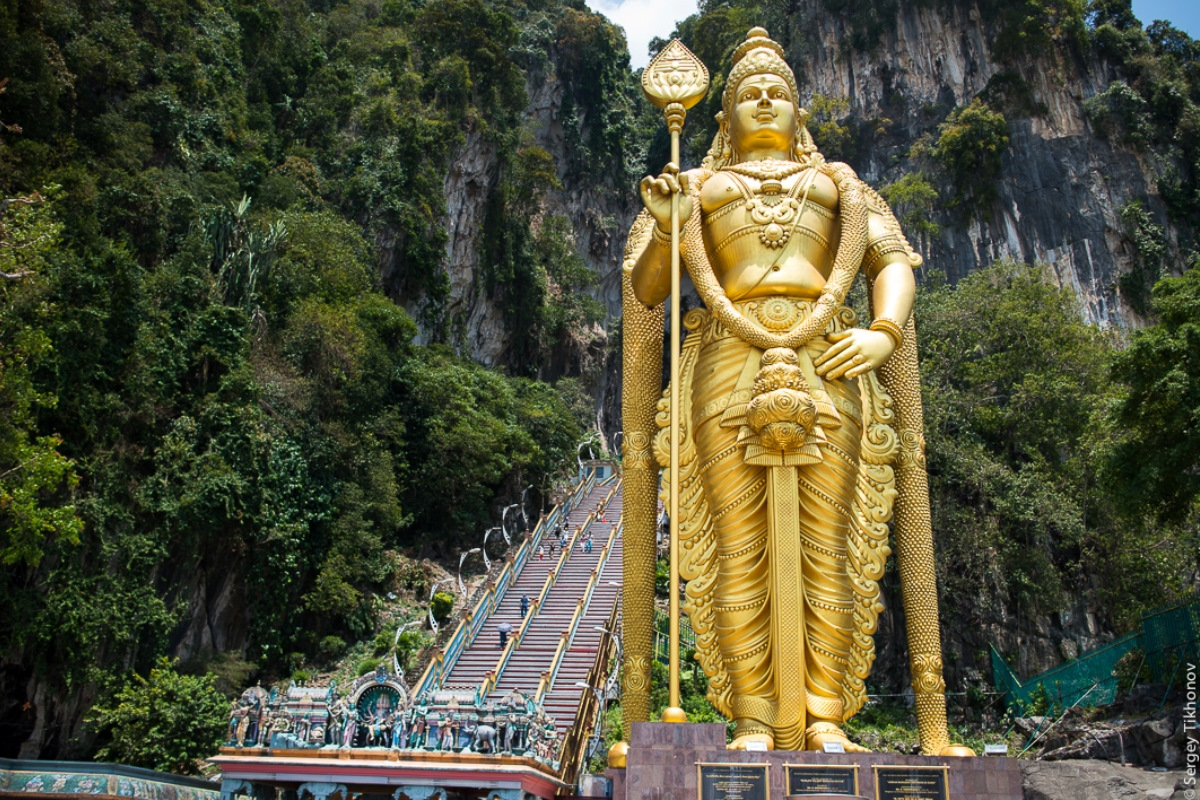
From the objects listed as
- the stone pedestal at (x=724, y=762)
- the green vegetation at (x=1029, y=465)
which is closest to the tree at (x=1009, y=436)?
the green vegetation at (x=1029, y=465)

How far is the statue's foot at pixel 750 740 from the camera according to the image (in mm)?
5367

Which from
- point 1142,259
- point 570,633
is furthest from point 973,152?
point 570,633

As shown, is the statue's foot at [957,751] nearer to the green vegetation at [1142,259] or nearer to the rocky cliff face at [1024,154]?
the rocky cliff face at [1024,154]

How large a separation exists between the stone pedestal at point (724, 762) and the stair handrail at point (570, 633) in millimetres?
5078

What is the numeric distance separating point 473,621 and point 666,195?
8.93 meters

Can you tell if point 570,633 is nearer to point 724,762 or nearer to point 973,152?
point 724,762

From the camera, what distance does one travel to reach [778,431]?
234 inches

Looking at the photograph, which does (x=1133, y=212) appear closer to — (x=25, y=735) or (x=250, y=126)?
(x=250, y=126)

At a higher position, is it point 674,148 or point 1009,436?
point 1009,436

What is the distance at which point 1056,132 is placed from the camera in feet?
87.6

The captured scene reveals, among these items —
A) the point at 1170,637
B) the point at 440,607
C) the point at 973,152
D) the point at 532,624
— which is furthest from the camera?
the point at 973,152

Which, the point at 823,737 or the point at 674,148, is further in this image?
the point at 674,148

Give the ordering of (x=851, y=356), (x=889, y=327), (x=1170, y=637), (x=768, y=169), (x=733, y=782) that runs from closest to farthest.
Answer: (x=733, y=782), (x=851, y=356), (x=889, y=327), (x=768, y=169), (x=1170, y=637)

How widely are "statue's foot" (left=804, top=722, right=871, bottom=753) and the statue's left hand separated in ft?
6.89
